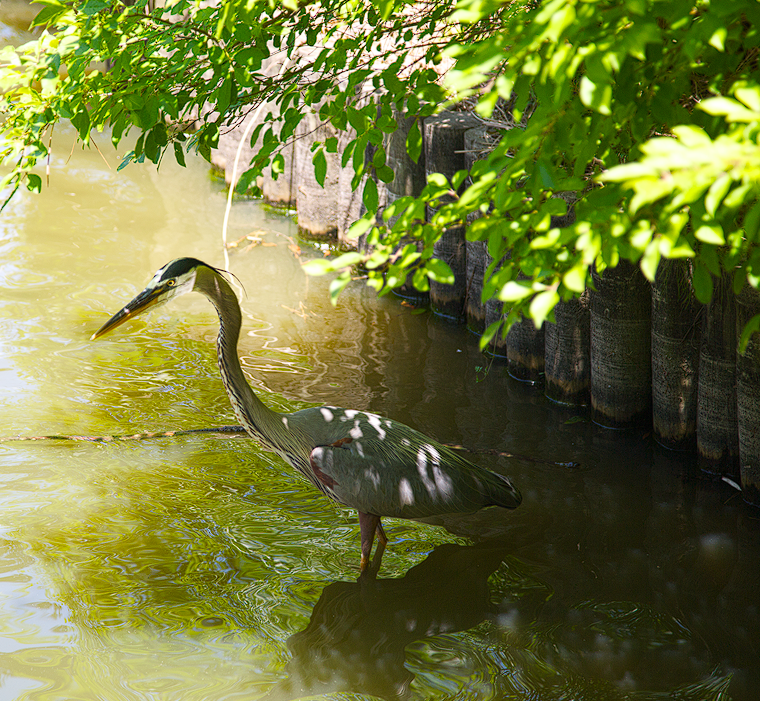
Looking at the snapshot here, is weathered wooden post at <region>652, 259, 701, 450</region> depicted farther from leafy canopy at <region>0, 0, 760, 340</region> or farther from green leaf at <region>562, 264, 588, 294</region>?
green leaf at <region>562, 264, 588, 294</region>

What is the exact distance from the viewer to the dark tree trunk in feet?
16.9

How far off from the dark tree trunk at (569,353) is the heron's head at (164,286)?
100 inches

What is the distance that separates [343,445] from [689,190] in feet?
8.81

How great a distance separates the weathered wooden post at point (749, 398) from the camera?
154 inches

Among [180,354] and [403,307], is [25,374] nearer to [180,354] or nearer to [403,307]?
[180,354]

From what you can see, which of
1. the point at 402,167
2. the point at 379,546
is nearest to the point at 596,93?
the point at 379,546

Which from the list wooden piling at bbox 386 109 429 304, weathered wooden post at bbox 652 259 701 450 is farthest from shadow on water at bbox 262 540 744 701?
wooden piling at bbox 386 109 429 304

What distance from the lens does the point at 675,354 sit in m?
4.56

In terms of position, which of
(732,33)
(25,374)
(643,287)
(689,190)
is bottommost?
(25,374)

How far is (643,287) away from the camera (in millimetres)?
4762

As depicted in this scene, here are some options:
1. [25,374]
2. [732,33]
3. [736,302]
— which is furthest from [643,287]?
[25,374]

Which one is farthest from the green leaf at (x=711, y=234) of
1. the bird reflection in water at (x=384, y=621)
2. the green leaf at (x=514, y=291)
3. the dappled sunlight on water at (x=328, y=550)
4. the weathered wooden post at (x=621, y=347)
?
the weathered wooden post at (x=621, y=347)

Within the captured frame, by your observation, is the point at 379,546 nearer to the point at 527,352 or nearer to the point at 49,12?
the point at 527,352

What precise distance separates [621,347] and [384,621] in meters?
2.40
